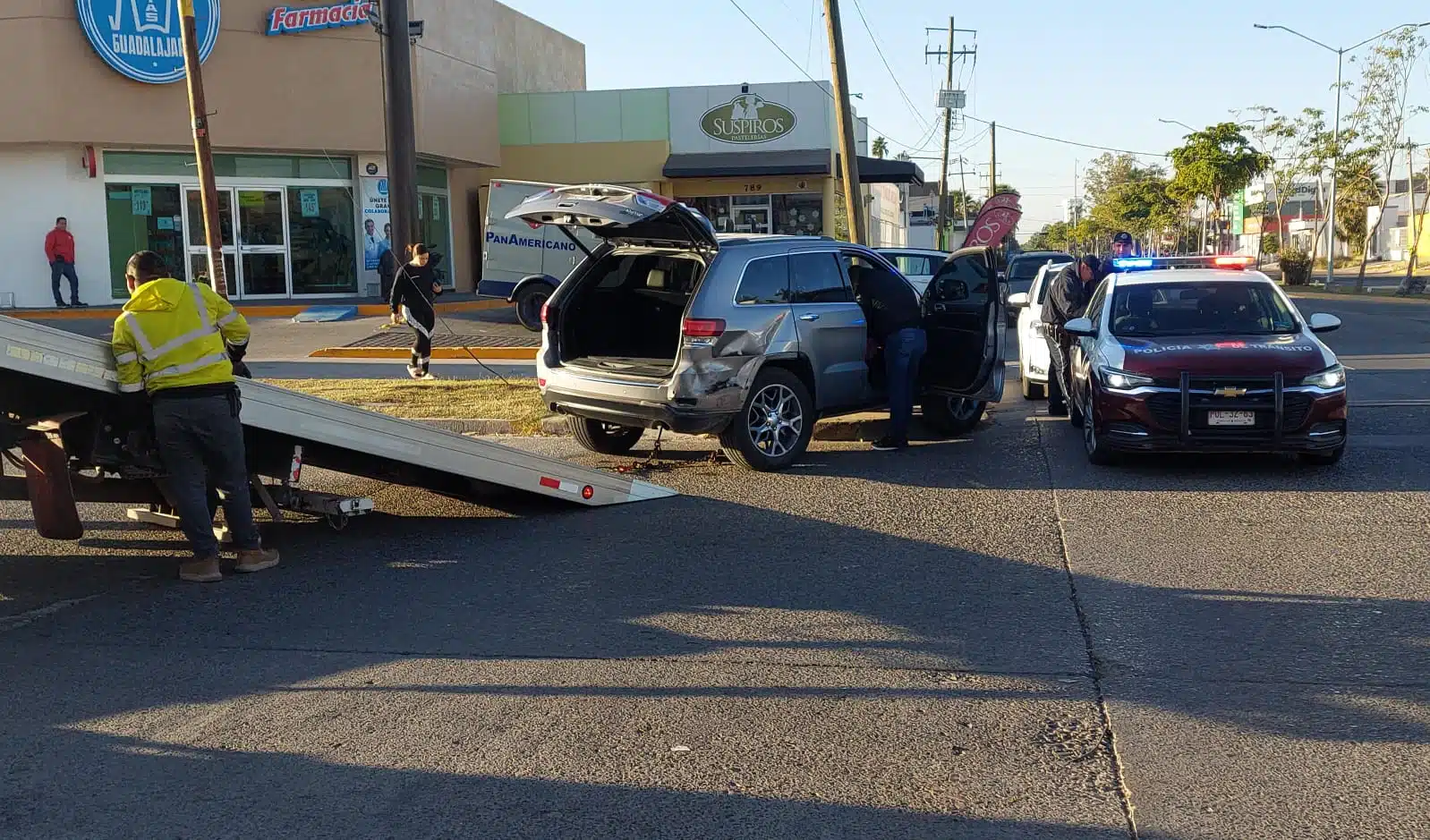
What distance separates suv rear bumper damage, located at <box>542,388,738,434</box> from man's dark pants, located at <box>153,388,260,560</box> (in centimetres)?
344

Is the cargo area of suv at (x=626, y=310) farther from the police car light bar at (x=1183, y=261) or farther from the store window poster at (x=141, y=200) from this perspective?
the store window poster at (x=141, y=200)

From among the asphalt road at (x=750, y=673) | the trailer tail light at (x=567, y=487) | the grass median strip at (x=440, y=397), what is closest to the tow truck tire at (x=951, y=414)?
the asphalt road at (x=750, y=673)

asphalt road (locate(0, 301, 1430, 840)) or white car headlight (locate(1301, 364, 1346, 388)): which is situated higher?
white car headlight (locate(1301, 364, 1346, 388))

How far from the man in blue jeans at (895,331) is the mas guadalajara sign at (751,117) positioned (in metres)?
25.4

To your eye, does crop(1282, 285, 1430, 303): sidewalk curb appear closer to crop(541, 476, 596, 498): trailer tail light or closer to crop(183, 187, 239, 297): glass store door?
crop(183, 187, 239, 297): glass store door

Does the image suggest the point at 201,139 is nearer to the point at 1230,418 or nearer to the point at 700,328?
the point at 700,328

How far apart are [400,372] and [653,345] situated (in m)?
7.77

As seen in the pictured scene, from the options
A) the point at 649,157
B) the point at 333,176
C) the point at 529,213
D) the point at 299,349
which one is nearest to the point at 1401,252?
the point at 649,157

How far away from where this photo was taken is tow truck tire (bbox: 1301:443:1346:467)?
10.4 m

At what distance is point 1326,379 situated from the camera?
10.1 metres

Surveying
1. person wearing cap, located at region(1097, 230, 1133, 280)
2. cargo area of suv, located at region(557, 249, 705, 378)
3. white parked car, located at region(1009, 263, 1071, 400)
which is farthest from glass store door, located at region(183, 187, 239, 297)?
cargo area of suv, located at region(557, 249, 705, 378)

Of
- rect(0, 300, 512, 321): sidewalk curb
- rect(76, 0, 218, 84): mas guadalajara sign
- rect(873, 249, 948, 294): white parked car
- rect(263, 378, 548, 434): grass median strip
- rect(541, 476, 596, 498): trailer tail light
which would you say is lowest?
rect(263, 378, 548, 434): grass median strip

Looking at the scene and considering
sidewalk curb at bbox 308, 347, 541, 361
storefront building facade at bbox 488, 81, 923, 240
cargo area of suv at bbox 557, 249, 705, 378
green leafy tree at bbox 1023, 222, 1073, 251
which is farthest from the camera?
green leafy tree at bbox 1023, 222, 1073, 251

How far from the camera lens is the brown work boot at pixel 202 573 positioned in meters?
7.55
